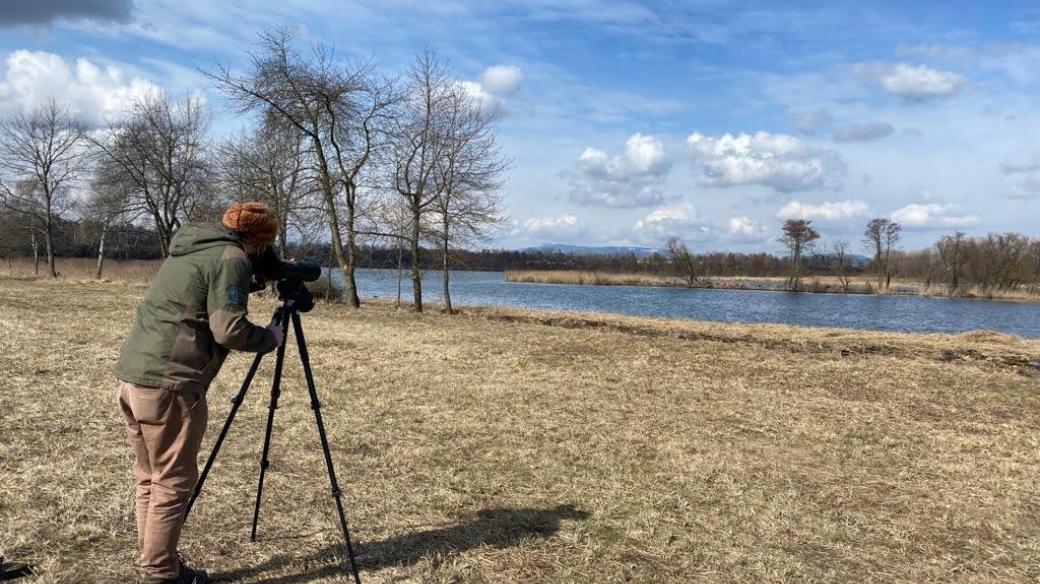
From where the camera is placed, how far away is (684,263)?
2596 inches

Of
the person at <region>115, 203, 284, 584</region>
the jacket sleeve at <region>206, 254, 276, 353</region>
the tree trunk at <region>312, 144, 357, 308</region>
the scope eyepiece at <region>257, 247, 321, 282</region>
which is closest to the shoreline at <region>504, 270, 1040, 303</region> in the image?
the tree trunk at <region>312, 144, 357, 308</region>

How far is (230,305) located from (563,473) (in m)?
3.39

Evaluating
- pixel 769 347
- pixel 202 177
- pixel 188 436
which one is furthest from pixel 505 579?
pixel 202 177

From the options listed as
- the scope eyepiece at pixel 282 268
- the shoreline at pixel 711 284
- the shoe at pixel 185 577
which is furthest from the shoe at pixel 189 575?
the shoreline at pixel 711 284

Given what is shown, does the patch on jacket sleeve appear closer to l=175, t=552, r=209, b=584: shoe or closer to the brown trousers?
the brown trousers

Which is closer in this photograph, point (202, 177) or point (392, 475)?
point (392, 475)

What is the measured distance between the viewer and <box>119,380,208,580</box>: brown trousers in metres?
2.90

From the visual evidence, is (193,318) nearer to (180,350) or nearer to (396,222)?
(180,350)

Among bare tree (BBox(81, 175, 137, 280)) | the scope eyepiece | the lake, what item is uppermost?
bare tree (BBox(81, 175, 137, 280))

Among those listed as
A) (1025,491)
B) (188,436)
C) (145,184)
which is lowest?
(1025,491)

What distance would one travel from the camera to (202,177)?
28688mm

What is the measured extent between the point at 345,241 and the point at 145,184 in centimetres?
1178

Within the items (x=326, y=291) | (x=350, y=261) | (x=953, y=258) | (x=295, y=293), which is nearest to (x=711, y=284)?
(x=953, y=258)

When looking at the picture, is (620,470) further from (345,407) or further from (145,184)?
(145,184)
